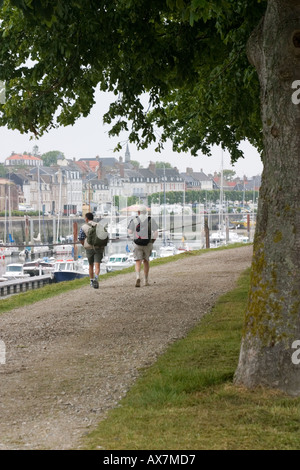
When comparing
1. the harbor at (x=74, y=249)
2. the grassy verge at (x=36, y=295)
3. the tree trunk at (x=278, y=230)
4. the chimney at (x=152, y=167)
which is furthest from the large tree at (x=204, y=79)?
the chimney at (x=152, y=167)

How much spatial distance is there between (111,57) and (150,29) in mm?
846

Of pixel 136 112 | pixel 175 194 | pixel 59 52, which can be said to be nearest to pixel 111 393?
pixel 59 52

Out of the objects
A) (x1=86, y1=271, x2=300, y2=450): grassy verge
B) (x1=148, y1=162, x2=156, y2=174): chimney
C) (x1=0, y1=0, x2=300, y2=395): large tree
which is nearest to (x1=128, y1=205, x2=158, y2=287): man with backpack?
(x1=0, y1=0, x2=300, y2=395): large tree

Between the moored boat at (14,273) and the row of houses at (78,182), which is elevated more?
the row of houses at (78,182)

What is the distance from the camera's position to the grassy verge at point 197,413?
23.4ft

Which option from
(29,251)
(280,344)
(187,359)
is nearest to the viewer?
(280,344)

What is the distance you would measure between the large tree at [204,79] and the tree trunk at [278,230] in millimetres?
11

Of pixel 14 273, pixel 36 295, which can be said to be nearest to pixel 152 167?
pixel 14 273

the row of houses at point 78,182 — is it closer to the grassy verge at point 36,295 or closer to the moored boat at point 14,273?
the moored boat at point 14,273

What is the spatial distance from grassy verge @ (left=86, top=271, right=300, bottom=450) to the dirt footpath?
297 millimetres

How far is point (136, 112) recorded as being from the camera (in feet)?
57.1

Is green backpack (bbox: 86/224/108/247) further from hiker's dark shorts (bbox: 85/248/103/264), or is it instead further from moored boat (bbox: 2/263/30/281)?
moored boat (bbox: 2/263/30/281)

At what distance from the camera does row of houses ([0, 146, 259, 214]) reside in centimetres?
14562
